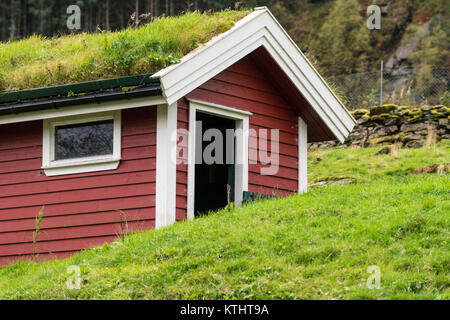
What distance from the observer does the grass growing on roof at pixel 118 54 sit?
1140cm

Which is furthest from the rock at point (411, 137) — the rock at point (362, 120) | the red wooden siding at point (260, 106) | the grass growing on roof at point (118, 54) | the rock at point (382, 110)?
the grass growing on roof at point (118, 54)

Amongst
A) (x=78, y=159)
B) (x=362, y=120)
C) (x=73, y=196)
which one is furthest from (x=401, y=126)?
(x=73, y=196)

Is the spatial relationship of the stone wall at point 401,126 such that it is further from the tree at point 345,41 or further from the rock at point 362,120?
the tree at point 345,41

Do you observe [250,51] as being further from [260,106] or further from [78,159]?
[78,159]

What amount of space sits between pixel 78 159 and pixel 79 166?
0.42ft

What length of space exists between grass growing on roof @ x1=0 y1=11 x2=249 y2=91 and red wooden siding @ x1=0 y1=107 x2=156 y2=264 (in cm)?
73

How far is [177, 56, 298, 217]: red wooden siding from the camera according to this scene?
12031 mm

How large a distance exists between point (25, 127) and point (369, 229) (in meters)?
6.15

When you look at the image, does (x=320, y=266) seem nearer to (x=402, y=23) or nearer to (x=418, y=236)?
(x=418, y=236)

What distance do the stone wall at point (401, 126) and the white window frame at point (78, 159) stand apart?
1051cm

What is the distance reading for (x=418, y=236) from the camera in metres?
8.73
